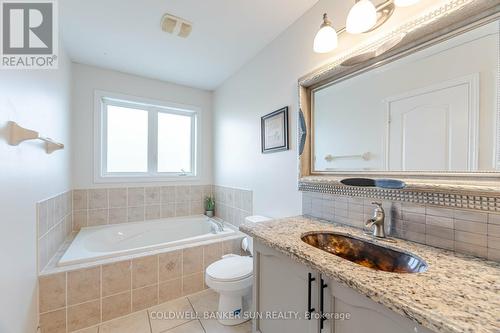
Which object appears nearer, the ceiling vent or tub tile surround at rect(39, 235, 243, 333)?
tub tile surround at rect(39, 235, 243, 333)

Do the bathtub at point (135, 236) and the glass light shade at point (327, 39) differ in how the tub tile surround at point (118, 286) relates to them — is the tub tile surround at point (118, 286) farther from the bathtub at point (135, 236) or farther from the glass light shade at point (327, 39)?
the glass light shade at point (327, 39)

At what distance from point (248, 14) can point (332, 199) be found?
1.53m

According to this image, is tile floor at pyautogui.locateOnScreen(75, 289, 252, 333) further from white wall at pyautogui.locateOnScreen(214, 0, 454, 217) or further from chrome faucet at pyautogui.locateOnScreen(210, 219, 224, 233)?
white wall at pyautogui.locateOnScreen(214, 0, 454, 217)

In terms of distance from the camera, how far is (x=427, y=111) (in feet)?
3.16

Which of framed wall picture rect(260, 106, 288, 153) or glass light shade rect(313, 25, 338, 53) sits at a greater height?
glass light shade rect(313, 25, 338, 53)

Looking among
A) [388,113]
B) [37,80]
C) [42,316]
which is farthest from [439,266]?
[37,80]

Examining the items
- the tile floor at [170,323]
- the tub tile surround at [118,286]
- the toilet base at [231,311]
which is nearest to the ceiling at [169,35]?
the tub tile surround at [118,286]

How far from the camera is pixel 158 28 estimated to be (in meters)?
1.79

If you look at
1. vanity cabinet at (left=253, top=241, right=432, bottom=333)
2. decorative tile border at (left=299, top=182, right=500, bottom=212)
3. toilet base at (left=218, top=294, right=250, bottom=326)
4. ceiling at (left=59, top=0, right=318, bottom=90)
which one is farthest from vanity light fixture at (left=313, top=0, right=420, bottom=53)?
toilet base at (left=218, top=294, right=250, bottom=326)

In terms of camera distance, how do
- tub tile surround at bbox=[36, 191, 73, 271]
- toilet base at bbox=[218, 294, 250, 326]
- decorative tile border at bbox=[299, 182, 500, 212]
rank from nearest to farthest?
1. decorative tile border at bbox=[299, 182, 500, 212]
2. tub tile surround at bbox=[36, 191, 73, 271]
3. toilet base at bbox=[218, 294, 250, 326]

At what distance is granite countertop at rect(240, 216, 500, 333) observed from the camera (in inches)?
19.7

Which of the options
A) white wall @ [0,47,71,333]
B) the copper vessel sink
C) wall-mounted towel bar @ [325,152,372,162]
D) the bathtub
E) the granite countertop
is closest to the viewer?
the granite countertop

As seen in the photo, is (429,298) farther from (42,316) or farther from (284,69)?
(42,316)

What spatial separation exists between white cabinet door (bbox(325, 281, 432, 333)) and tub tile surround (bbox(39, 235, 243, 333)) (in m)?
1.47
